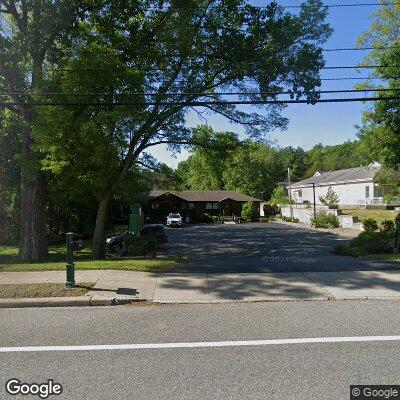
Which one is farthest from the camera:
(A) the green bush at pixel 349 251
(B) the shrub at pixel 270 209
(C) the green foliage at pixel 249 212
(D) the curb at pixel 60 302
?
(B) the shrub at pixel 270 209

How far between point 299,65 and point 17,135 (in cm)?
1707

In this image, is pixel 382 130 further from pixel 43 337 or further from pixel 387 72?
pixel 43 337

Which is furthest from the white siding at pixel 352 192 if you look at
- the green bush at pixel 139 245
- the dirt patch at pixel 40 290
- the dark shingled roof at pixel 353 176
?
the dirt patch at pixel 40 290

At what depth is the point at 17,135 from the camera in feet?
77.0

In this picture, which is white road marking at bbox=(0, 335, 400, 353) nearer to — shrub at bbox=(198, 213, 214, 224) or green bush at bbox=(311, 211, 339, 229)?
green bush at bbox=(311, 211, 339, 229)

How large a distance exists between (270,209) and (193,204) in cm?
1138

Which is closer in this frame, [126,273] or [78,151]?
[126,273]

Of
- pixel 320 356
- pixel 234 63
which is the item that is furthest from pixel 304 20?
pixel 320 356

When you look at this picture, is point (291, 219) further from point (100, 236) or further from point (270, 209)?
point (100, 236)

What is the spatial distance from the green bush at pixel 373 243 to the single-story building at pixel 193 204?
3710 centimetres

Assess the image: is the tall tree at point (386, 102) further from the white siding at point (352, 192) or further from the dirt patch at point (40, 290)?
the white siding at point (352, 192)

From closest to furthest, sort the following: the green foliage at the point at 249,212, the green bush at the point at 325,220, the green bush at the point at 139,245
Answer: the green bush at the point at 139,245 → the green bush at the point at 325,220 → the green foliage at the point at 249,212

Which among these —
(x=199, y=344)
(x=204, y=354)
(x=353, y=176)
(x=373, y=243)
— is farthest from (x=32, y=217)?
(x=353, y=176)

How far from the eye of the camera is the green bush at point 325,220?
120ft
